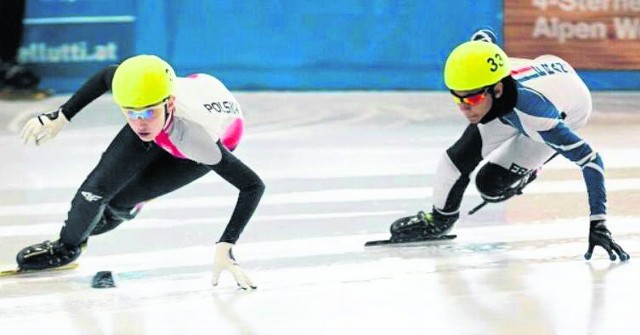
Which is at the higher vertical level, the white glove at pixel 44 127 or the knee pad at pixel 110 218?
the white glove at pixel 44 127

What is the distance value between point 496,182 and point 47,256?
203cm

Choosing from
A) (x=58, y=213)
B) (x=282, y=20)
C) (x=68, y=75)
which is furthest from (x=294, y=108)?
(x=58, y=213)

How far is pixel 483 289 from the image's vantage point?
4766 millimetres

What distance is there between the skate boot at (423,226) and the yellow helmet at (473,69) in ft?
2.93

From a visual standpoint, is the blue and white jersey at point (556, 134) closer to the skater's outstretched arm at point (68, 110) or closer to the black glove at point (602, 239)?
the black glove at point (602, 239)

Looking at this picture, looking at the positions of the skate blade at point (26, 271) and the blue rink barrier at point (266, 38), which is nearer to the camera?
the skate blade at point (26, 271)

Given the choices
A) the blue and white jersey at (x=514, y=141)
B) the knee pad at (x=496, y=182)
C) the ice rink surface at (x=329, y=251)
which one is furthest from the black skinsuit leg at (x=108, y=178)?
the knee pad at (x=496, y=182)

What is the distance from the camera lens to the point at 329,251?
17.9 feet

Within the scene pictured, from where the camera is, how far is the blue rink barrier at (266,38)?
10.1 meters

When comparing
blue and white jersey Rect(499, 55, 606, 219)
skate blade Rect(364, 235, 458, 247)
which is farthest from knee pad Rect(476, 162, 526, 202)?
blue and white jersey Rect(499, 55, 606, 219)

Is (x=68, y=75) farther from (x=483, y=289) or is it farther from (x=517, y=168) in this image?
(x=483, y=289)

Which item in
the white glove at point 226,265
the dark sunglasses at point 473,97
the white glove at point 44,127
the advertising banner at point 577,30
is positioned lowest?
the advertising banner at point 577,30

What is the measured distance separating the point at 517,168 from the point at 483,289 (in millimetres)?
1214

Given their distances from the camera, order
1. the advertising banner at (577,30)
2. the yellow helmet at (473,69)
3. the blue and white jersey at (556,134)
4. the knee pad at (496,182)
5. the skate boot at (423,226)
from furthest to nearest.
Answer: the advertising banner at (577,30)
the knee pad at (496,182)
the skate boot at (423,226)
the blue and white jersey at (556,134)
the yellow helmet at (473,69)
